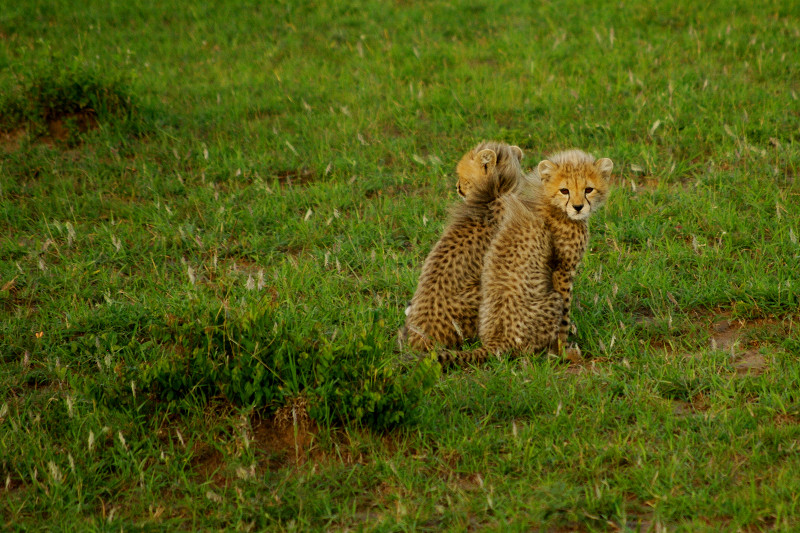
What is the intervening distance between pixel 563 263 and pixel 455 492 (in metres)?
2.10

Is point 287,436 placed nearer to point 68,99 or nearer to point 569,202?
point 569,202

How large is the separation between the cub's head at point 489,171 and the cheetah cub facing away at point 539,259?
24 cm

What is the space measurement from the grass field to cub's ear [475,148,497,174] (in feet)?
3.51

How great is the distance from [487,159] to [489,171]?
9 cm

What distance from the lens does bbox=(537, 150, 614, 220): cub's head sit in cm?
582

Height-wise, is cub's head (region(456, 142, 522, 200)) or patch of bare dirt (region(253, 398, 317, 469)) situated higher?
cub's head (region(456, 142, 522, 200))

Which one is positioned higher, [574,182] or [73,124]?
[574,182]

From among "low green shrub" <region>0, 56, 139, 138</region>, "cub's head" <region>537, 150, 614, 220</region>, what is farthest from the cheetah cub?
"low green shrub" <region>0, 56, 139, 138</region>

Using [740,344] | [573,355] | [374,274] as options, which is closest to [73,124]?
[374,274]

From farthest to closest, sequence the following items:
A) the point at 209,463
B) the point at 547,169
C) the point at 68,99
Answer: the point at 68,99, the point at 547,169, the point at 209,463

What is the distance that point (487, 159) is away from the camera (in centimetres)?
643

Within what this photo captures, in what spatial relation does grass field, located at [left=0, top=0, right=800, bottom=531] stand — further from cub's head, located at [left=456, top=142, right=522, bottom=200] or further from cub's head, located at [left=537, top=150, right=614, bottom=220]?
cub's head, located at [left=456, top=142, right=522, bottom=200]

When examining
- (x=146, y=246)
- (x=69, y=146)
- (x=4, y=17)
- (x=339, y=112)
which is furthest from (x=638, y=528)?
(x=4, y=17)

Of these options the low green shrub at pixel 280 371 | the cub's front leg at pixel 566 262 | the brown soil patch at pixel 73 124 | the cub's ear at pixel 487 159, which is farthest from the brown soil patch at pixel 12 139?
the cub's front leg at pixel 566 262
